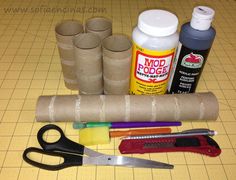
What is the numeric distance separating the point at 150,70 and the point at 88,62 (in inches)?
6.2

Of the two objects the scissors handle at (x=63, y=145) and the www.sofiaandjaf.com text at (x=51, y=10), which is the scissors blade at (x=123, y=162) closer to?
the scissors handle at (x=63, y=145)

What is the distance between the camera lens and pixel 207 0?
1227mm

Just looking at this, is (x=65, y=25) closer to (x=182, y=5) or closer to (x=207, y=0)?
(x=182, y=5)

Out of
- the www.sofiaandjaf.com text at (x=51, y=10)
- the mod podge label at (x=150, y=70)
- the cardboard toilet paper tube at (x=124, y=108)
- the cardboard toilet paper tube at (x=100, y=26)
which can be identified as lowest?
the www.sofiaandjaf.com text at (x=51, y=10)

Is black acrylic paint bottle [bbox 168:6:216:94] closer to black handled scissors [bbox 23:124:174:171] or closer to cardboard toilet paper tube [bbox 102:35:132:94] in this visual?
cardboard toilet paper tube [bbox 102:35:132:94]

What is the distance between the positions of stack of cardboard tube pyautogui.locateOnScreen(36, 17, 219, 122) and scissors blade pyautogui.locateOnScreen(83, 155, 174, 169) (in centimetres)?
11

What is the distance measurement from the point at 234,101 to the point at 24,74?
66cm

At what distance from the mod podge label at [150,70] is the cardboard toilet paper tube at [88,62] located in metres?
0.09

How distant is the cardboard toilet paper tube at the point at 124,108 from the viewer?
2.03 ft

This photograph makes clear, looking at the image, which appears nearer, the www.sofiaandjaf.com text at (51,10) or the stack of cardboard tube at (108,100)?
the stack of cardboard tube at (108,100)

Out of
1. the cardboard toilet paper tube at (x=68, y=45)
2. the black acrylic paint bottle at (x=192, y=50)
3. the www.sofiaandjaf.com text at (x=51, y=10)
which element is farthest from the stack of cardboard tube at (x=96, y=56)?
the www.sofiaandjaf.com text at (x=51, y=10)

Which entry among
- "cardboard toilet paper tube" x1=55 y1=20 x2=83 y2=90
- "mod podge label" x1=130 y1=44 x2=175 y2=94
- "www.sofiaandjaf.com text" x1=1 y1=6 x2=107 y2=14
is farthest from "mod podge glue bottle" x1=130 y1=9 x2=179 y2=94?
"www.sofiaandjaf.com text" x1=1 y1=6 x2=107 y2=14

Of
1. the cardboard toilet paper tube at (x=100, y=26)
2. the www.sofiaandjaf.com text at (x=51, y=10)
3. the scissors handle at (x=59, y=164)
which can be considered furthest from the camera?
the www.sofiaandjaf.com text at (x=51, y=10)

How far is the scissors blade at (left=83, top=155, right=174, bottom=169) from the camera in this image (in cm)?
55
